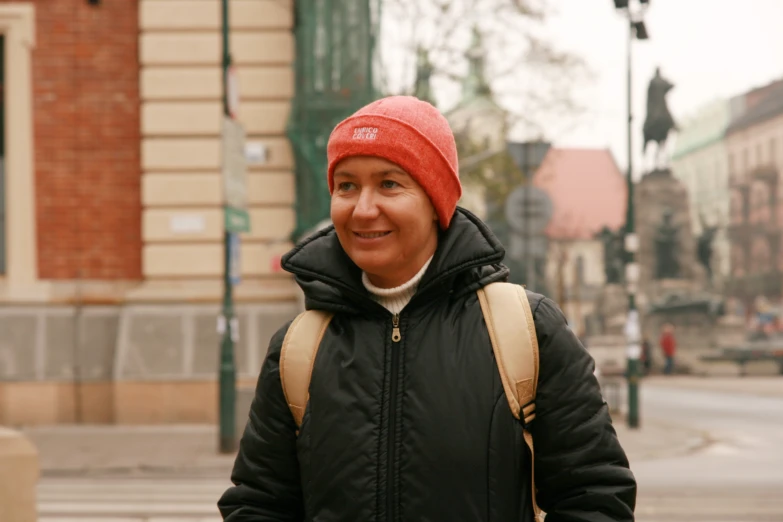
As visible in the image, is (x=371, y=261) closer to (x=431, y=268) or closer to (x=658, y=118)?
(x=431, y=268)

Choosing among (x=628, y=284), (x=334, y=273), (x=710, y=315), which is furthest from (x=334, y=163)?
(x=710, y=315)

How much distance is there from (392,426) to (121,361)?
1481 centimetres

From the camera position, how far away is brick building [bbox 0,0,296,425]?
16.7 m

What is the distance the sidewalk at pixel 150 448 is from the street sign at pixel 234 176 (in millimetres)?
2704

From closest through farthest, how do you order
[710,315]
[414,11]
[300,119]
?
[300,119]
[414,11]
[710,315]

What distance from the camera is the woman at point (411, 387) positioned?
219cm

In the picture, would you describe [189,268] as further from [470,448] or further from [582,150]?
[582,150]

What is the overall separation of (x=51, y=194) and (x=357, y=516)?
616 inches

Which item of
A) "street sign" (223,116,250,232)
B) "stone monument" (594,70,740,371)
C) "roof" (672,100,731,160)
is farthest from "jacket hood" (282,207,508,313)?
"roof" (672,100,731,160)

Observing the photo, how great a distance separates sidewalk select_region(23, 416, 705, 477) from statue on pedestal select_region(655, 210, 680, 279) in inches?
1094

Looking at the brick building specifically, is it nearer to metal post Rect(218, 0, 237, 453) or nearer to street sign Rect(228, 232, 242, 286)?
metal post Rect(218, 0, 237, 453)

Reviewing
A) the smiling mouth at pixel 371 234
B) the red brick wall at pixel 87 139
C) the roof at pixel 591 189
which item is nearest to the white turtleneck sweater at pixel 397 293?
the smiling mouth at pixel 371 234

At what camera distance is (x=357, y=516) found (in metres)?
2.21

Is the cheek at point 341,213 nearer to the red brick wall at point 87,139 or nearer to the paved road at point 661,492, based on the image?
the paved road at point 661,492
